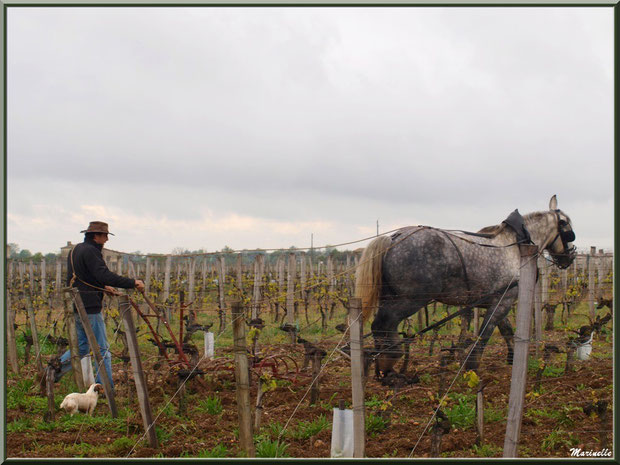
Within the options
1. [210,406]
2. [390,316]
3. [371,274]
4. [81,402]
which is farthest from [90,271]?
[390,316]

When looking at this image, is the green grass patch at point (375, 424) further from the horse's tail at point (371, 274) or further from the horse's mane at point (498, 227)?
the horse's mane at point (498, 227)

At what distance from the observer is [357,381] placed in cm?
372

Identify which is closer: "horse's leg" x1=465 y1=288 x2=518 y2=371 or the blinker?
"horse's leg" x1=465 y1=288 x2=518 y2=371

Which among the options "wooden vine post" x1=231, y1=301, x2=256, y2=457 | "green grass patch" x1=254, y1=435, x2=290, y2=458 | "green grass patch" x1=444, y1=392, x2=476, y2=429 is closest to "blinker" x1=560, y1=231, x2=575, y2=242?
"green grass patch" x1=444, y1=392, x2=476, y2=429

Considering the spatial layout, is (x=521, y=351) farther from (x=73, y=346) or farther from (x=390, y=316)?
(x=73, y=346)

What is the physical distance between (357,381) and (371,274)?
2.65 meters

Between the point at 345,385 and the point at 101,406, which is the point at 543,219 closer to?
the point at 345,385

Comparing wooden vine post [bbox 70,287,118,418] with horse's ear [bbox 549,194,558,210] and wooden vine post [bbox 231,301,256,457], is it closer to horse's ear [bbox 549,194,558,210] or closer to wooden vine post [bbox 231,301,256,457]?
wooden vine post [bbox 231,301,256,457]

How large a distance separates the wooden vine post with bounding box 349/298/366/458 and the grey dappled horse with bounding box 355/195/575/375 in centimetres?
217

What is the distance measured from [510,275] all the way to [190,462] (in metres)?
4.62

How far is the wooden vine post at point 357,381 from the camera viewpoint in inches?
146

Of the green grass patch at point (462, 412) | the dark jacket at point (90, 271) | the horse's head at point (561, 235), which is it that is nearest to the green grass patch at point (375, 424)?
the green grass patch at point (462, 412)

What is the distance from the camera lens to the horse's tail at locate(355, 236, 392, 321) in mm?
6262

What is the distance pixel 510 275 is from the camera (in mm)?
6754
